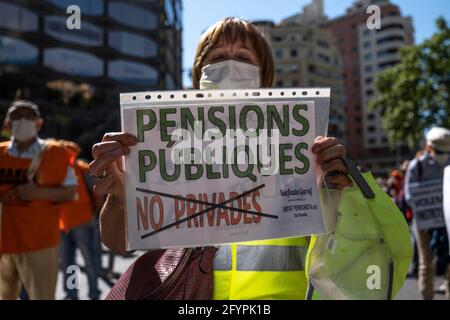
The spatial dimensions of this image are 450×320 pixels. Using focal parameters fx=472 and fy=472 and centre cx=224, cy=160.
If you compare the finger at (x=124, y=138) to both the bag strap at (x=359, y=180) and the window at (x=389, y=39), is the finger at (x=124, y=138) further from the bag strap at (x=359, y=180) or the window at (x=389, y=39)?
the window at (x=389, y=39)

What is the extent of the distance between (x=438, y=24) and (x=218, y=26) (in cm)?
3729

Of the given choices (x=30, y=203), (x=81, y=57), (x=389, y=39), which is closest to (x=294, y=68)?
(x=389, y=39)

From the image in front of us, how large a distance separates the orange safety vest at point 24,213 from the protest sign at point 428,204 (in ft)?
11.7

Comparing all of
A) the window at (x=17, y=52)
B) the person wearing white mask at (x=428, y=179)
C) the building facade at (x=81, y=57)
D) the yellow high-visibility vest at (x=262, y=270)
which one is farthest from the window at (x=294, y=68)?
the yellow high-visibility vest at (x=262, y=270)

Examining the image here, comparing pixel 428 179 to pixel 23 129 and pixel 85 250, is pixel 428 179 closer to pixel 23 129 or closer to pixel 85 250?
pixel 23 129

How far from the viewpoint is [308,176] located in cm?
138

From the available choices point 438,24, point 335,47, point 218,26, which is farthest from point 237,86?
point 335,47

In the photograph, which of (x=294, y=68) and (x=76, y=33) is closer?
(x=76, y=33)

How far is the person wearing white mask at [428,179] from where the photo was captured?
494cm

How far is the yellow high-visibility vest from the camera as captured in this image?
4.64 ft

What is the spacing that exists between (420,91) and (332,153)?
36282 mm

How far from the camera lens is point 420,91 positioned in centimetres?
3447

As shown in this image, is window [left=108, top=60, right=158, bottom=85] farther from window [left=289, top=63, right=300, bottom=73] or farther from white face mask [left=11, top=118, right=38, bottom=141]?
window [left=289, top=63, right=300, bottom=73]

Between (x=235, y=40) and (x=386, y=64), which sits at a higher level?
(x=386, y=64)
